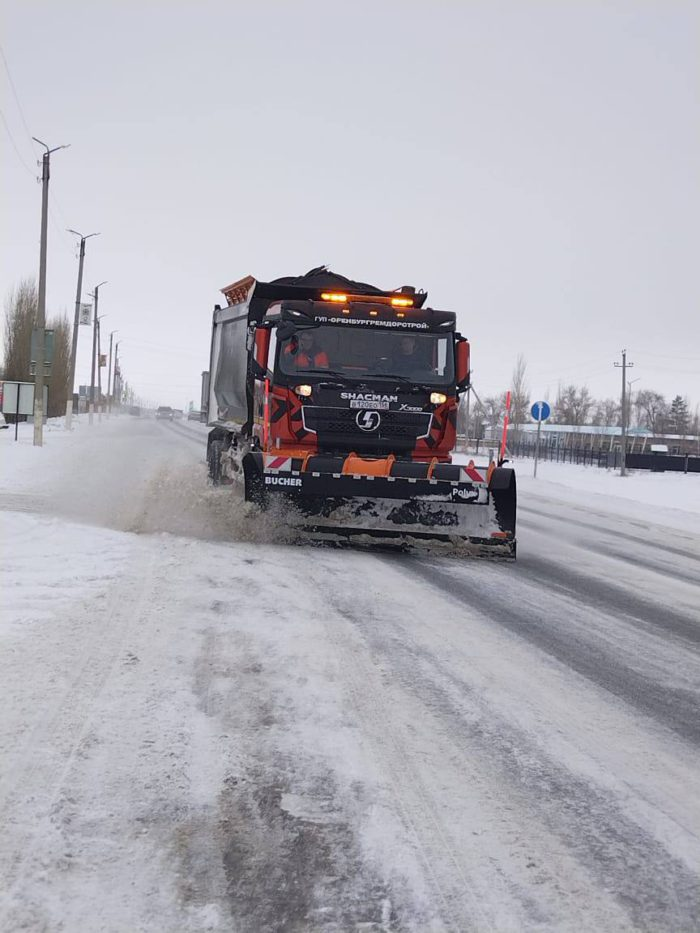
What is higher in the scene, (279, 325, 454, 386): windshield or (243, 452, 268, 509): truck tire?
(279, 325, 454, 386): windshield

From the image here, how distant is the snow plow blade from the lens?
9211 millimetres

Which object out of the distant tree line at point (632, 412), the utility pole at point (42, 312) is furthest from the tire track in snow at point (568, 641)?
the distant tree line at point (632, 412)

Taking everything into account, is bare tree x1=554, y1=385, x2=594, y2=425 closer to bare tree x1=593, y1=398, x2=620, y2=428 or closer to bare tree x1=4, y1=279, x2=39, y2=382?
bare tree x1=593, y1=398, x2=620, y2=428

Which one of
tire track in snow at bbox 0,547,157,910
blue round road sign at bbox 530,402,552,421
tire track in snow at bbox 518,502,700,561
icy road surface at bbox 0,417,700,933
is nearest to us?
icy road surface at bbox 0,417,700,933

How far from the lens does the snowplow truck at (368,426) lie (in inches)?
364

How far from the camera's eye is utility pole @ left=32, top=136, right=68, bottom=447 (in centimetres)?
2533

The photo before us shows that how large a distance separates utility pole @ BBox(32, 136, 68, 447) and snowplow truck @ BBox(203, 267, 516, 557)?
16.4 meters

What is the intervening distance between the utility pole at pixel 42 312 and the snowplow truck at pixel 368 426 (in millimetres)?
16421

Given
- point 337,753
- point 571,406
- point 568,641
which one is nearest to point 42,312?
point 568,641

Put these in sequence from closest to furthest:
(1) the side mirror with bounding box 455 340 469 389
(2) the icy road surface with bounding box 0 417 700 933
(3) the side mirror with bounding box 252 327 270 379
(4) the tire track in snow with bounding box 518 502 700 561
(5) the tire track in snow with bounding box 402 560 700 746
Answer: (2) the icy road surface with bounding box 0 417 700 933, (5) the tire track in snow with bounding box 402 560 700 746, (3) the side mirror with bounding box 252 327 270 379, (1) the side mirror with bounding box 455 340 469 389, (4) the tire track in snow with bounding box 518 502 700 561

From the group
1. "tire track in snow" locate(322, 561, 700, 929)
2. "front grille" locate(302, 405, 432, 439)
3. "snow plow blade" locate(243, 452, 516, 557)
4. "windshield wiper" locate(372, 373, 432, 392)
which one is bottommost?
"tire track in snow" locate(322, 561, 700, 929)

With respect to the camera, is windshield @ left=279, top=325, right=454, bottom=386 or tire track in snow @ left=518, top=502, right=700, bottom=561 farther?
tire track in snow @ left=518, top=502, right=700, bottom=561

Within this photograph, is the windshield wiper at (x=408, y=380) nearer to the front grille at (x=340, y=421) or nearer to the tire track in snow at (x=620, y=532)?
the front grille at (x=340, y=421)

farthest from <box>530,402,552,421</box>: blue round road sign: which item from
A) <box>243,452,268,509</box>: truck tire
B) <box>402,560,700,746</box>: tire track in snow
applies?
<box>402,560,700,746</box>: tire track in snow
